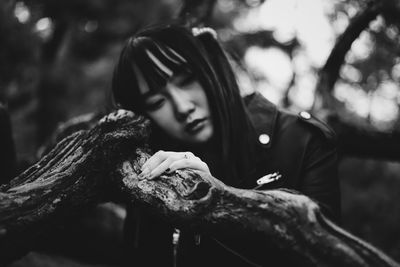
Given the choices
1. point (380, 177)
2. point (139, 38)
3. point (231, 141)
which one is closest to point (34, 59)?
point (139, 38)

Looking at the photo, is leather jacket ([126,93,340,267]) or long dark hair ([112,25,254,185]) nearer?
leather jacket ([126,93,340,267])

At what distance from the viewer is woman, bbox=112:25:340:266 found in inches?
72.8

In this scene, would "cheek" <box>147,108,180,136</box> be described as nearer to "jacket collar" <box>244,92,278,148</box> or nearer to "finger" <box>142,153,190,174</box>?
"jacket collar" <box>244,92,278,148</box>

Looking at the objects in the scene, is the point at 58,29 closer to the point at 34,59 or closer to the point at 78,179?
the point at 34,59

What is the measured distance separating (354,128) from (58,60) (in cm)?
542

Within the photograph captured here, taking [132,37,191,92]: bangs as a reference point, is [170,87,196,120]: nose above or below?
below

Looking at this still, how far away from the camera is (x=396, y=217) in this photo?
7.04 metres

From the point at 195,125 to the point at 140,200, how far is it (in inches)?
27.5

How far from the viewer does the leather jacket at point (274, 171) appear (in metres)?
1.77

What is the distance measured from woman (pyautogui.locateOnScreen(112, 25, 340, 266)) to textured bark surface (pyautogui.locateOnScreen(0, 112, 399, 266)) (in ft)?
1.19

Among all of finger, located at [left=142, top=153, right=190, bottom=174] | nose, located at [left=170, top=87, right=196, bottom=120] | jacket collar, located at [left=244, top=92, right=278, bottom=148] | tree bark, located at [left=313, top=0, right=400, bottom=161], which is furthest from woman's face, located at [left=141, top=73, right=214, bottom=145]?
tree bark, located at [left=313, top=0, right=400, bottom=161]

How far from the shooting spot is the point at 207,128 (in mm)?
1968

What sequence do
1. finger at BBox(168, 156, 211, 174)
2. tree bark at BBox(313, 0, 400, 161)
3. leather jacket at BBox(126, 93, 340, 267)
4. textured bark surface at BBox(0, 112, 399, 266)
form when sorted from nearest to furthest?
1. textured bark surface at BBox(0, 112, 399, 266)
2. finger at BBox(168, 156, 211, 174)
3. leather jacket at BBox(126, 93, 340, 267)
4. tree bark at BBox(313, 0, 400, 161)

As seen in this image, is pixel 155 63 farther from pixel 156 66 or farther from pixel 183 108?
pixel 183 108
